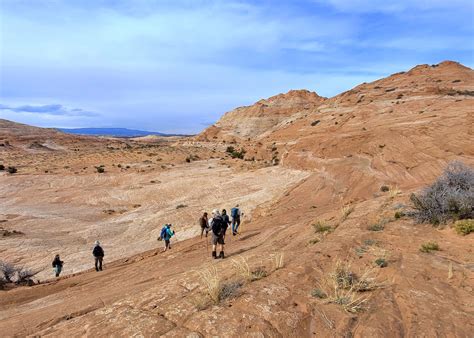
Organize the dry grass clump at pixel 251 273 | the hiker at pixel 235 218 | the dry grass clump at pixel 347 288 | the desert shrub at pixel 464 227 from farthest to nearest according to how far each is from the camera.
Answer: the hiker at pixel 235 218 → the desert shrub at pixel 464 227 → the dry grass clump at pixel 251 273 → the dry grass clump at pixel 347 288

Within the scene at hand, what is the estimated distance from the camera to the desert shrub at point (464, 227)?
10.7m

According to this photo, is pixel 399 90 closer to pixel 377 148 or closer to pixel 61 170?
pixel 377 148

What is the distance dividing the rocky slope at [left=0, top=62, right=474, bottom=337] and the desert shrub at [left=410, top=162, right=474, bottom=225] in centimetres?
41

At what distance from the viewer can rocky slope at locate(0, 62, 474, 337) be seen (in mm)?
6496

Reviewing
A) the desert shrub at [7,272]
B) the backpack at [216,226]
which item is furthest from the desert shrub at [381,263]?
the desert shrub at [7,272]

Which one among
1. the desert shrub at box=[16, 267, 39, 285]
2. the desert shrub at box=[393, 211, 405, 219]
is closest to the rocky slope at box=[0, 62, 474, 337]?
the desert shrub at box=[393, 211, 405, 219]

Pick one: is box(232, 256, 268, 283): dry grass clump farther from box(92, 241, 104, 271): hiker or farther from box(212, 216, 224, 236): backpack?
box(92, 241, 104, 271): hiker

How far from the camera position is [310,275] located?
819 centimetres

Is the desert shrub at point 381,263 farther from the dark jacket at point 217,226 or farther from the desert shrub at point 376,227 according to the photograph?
the dark jacket at point 217,226

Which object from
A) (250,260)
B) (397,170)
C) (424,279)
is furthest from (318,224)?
(397,170)

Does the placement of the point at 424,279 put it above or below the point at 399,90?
below

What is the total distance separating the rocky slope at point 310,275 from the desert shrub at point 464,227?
20 cm

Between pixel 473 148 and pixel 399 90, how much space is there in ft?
89.1

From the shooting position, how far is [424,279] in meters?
8.15
